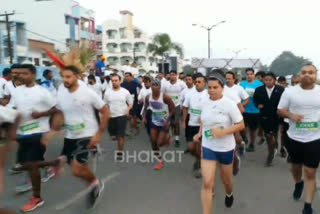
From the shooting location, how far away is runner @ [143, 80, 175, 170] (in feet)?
21.5

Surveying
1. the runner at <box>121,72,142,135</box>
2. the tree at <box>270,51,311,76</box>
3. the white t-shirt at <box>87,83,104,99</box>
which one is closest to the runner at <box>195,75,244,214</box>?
the runner at <box>121,72,142,135</box>

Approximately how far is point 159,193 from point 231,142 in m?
1.57

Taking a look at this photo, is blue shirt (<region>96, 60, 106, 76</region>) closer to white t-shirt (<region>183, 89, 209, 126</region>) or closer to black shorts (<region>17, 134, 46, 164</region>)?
white t-shirt (<region>183, 89, 209, 126</region>)

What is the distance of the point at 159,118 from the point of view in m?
6.60

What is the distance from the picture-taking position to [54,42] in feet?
135

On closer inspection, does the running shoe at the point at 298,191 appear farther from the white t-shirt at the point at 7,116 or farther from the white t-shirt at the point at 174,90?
the white t-shirt at the point at 174,90

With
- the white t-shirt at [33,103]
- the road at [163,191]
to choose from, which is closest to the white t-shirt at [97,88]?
the road at [163,191]

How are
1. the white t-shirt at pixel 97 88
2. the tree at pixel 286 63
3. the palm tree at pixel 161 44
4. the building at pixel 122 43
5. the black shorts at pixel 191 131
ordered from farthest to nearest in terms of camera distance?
1. the tree at pixel 286 63
2. the building at pixel 122 43
3. the palm tree at pixel 161 44
4. the white t-shirt at pixel 97 88
5. the black shorts at pixel 191 131

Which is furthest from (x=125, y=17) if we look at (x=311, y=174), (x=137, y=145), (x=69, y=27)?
(x=311, y=174)

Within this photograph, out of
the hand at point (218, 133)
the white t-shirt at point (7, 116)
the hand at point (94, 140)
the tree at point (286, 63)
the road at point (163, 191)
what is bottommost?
the road at point (163, 191)

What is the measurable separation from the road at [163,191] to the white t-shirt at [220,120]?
926mm

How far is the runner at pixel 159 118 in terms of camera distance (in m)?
6.55

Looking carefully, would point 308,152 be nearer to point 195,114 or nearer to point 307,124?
point 307,124

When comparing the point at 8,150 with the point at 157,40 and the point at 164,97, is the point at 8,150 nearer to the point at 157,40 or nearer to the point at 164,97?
the point at 164,97
